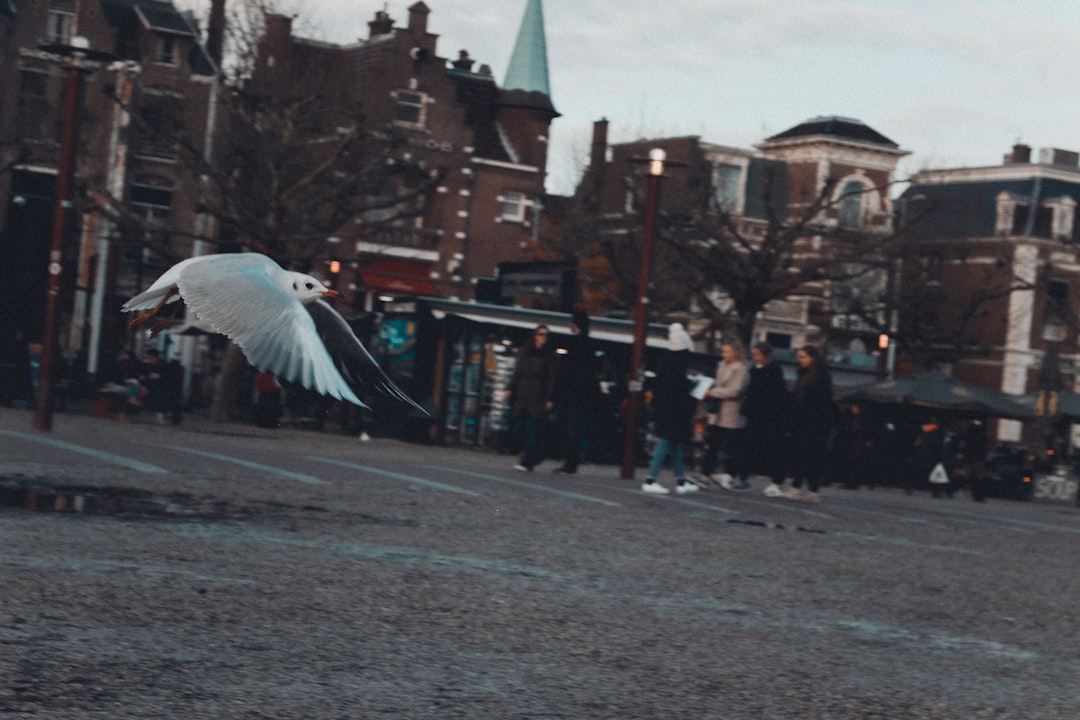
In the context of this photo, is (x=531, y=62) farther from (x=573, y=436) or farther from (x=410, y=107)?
(x=573, y=436)

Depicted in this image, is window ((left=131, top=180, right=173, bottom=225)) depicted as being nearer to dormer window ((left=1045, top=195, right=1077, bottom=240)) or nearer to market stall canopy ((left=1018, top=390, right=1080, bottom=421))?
market stall canopy ((left=1018, top=390, right=1080, bottom=421))

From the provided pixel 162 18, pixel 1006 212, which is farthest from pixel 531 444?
pixel 1006 212

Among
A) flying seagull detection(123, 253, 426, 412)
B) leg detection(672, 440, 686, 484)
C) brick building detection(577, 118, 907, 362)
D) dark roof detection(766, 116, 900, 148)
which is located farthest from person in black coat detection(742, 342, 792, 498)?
dark roof detection(766, 116, 900, 148)

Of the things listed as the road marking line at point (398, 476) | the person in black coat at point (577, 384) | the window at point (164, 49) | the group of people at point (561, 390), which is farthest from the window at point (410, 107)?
the road marking line at point (398, 476)

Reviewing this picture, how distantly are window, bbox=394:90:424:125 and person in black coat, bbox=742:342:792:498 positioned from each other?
3469 cm

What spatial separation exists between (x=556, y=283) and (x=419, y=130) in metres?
23.4

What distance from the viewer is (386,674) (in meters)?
6.38

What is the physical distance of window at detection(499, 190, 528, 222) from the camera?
2188 inches

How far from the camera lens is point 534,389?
19.8 meters

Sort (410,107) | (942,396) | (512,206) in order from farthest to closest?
(512,206)
(410,107)
(942,396)

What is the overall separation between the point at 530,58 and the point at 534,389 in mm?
42090

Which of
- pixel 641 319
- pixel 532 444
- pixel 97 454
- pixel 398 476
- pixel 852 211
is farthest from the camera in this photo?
pixel 852 211

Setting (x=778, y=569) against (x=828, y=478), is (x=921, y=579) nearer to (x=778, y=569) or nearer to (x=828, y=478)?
(x=778, y=569)

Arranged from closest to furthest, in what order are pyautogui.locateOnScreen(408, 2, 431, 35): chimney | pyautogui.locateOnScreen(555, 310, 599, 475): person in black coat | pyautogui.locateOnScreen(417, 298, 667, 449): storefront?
pyautogui.locateOnScreen(555, 310, 599, 475): person in black coat < pyautogui.locateOnScreen(417, 298, 667, 449): storefront < pyautogui.locateOnScreen(408, 2, 431, 35): chimney
